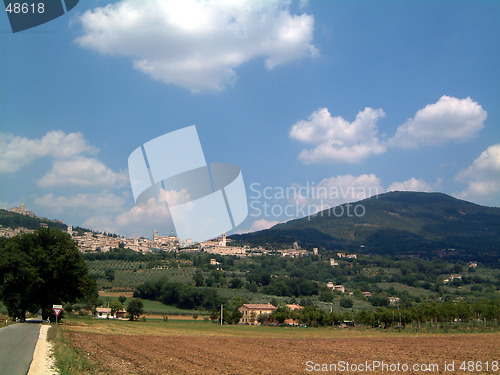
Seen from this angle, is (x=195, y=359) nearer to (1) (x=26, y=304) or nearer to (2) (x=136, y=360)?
(2) (x=136, y=360)

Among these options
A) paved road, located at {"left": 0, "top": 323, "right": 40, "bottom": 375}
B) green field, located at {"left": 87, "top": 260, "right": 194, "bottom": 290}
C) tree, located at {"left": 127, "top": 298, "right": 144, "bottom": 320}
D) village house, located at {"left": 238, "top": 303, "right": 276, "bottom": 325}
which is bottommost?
village house, located at {"left": 238, "top": 303, "right": 276, "bottom": 325}

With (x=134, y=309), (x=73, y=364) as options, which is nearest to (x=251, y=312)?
(x=134, y=309)

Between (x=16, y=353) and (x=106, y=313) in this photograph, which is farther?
(x=106, y=313)

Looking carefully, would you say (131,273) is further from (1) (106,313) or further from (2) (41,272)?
(2) (41,272)

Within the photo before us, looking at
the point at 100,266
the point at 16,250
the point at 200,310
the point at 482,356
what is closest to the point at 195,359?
the point at 482,356

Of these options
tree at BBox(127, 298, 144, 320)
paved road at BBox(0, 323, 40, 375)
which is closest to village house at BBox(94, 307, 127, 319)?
tree at BBox(127, 298, 144, 320)

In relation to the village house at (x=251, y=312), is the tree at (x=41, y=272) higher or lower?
higher

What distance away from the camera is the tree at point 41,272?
4181 centimetres

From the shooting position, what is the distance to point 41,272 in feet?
141

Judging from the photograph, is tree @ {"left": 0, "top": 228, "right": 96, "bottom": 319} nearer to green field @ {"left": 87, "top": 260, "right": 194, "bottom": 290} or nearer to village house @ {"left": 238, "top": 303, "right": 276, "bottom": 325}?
village house @ {"left": 238, "top": 303, "right": 276, "bottom": 325}

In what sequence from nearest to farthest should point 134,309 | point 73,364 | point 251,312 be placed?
point 73,364, point 134,309, point 251,312

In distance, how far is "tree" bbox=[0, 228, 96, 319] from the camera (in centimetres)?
4181

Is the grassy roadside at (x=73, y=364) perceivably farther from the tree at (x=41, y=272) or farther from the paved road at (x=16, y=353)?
the tree at (x=41, y=272)

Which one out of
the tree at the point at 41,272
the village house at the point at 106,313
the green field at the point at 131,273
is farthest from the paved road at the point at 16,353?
the green field at the point at 131,273
